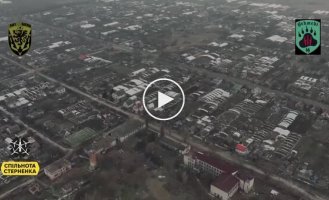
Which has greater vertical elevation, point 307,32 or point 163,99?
point 307,32

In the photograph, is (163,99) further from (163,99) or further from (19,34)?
(19,34)

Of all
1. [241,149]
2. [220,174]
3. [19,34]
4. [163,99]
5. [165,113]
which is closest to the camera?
[220,174]

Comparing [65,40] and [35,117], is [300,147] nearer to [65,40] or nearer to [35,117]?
[35,117]

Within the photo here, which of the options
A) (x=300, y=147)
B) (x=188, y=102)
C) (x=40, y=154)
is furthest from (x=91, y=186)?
(x=300, y=147)

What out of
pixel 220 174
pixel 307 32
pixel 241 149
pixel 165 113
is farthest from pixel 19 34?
pixel 307 32

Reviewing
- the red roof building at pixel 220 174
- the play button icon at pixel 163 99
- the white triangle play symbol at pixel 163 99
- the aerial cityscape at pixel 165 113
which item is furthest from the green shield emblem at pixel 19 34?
the red roof building at pixel 220 174

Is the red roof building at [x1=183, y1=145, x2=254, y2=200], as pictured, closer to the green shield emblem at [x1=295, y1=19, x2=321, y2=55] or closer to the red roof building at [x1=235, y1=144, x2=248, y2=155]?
the red roof building at [x1=235, y1=144, x2=248, y2=155]
